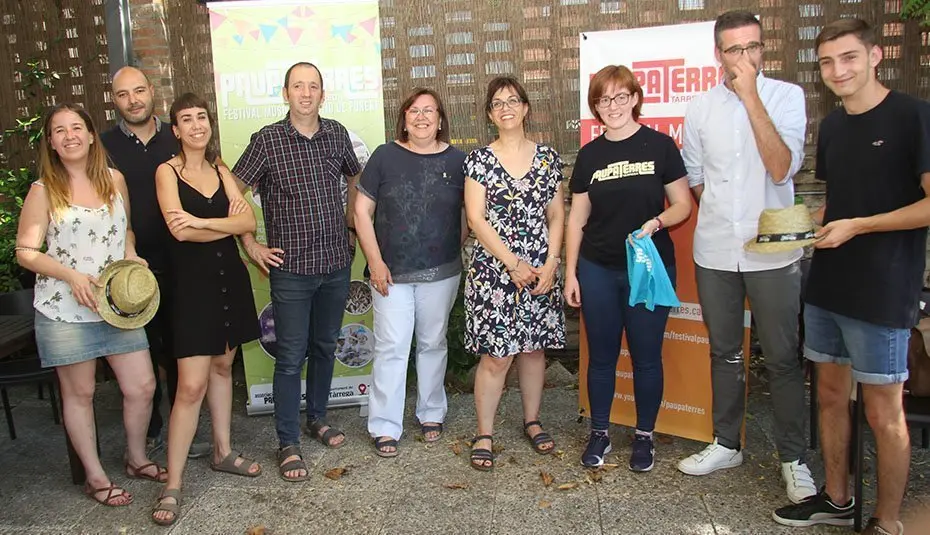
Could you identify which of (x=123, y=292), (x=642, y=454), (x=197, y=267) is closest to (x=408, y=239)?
(x=197, y=267)

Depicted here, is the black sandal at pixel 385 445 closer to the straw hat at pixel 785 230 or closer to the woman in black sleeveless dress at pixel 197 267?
the woman in black sleeveless dress at pixel 197 267

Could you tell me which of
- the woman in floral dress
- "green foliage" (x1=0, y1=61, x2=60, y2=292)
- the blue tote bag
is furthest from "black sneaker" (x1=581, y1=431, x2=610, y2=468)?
"green foliage" (x1=0, y1=61, x2=60, y2=292)

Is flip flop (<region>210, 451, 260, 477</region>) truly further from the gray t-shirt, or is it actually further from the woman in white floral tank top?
the gray t-shirt

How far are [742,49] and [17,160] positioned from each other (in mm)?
5560

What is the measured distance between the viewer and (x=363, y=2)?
4.41 meters

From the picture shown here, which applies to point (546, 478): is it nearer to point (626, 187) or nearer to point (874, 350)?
point (626, 187)

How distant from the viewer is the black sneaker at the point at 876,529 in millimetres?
2857

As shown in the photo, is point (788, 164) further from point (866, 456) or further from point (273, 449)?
point (273, 449)

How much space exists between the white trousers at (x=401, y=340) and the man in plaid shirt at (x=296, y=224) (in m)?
0.32

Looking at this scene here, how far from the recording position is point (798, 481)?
3363 millimetres

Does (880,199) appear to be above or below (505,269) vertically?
above

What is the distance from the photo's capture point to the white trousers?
13.0 feet

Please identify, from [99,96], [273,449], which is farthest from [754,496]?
[99,96]

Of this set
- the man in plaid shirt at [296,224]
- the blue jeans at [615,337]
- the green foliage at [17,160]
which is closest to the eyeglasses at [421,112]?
the man in plaid shirt at [296,224]
